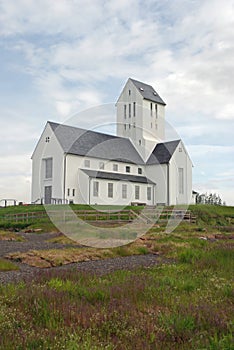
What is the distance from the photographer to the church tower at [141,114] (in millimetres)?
56656

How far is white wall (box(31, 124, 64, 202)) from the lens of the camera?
4781cm

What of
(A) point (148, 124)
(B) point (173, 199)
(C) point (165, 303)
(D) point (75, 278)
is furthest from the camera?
(A) point (148, 124)

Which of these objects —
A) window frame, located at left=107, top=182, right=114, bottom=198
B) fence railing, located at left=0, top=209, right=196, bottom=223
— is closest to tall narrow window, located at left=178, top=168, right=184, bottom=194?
window frame, located at left=107, top=182, right=114, bottom=198

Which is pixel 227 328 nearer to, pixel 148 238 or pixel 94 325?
pixel 94 325

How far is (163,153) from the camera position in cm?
5712

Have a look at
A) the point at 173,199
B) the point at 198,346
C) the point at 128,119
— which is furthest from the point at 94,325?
the point at 128,119

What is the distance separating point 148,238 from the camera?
69.1 feet

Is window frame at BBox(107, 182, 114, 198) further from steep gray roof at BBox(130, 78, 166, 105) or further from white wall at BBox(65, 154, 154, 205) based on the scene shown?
steep gray roof at BBox(130, 78, 166, 105)

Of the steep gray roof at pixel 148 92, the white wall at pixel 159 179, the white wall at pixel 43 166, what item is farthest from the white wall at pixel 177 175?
the white wall at pixel 43 166

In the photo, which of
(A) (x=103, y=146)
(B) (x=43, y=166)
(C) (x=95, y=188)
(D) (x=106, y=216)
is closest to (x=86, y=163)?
(C) (x=95, y=188)

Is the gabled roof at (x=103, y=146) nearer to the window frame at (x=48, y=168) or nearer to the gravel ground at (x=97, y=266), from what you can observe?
the window frame at (x=48, y=168)

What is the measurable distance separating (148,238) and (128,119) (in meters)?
37.3

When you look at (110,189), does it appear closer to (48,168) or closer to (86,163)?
(86,163)

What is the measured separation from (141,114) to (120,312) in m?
53.6
